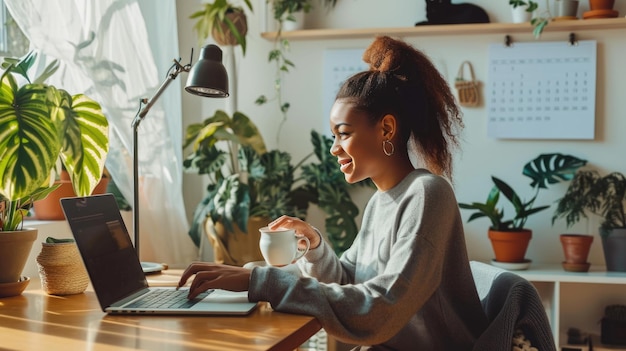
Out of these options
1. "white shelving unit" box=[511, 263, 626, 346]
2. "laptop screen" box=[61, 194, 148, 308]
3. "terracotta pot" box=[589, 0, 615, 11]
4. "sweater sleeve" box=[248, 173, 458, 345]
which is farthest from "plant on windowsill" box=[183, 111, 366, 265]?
"sweater sleeve" box=[248, 173, 458, 345]

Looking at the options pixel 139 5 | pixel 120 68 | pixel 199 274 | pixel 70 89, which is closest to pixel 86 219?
pixel 199 274

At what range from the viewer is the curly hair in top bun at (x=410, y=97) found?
1.59 metres

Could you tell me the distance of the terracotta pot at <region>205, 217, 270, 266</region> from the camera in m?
3.03

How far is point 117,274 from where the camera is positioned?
1.52 meters

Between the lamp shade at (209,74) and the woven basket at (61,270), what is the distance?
48 centimetres

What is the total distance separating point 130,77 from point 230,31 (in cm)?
56

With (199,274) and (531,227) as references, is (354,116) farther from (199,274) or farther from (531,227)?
(531,227)

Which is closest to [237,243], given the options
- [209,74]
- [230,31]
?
[230,31]

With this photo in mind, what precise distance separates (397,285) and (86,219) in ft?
2.06

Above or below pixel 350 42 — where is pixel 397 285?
below

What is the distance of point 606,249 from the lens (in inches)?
118

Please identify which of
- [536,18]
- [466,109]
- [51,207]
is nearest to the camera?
[51,207]

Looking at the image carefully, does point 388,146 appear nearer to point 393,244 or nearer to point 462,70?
point 393,244

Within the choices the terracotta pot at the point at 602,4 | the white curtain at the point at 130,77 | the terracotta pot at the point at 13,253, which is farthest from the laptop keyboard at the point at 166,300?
the terracotta pot at the point at 602,4
